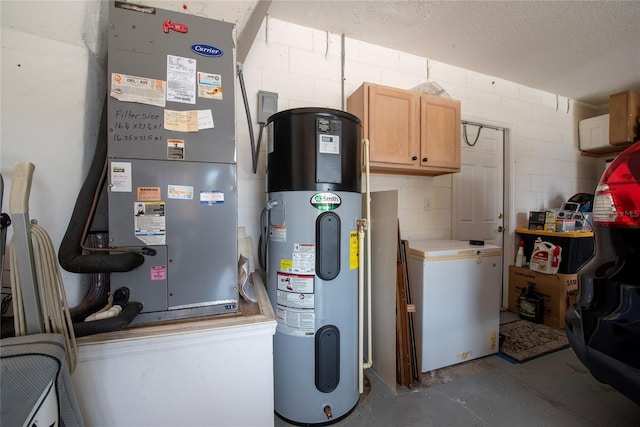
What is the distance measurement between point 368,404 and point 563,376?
152 centimetres

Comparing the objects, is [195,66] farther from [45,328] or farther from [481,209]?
[481,209]

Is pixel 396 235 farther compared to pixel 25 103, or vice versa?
pixel 396 235

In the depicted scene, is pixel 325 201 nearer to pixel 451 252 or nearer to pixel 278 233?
pixel 278 233

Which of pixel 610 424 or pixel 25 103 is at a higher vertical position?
pixel 25 103

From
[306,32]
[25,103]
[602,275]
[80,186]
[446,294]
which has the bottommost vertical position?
[446,294]

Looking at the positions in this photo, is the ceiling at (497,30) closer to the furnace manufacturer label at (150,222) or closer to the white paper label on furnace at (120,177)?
the white paper label on furnace at (120,177)

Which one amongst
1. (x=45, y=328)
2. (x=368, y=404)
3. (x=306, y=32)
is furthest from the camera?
(x=306, y=32)

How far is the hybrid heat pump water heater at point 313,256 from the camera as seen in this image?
1.32 meters

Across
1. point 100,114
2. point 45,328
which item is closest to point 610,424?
point 45,328

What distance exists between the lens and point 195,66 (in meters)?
1.04

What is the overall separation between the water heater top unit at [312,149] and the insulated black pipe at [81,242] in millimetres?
732

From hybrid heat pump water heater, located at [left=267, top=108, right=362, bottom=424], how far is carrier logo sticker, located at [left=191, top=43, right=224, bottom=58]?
400 millimetres

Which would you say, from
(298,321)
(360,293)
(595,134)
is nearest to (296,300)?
(298,321)

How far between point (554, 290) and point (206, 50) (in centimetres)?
362
